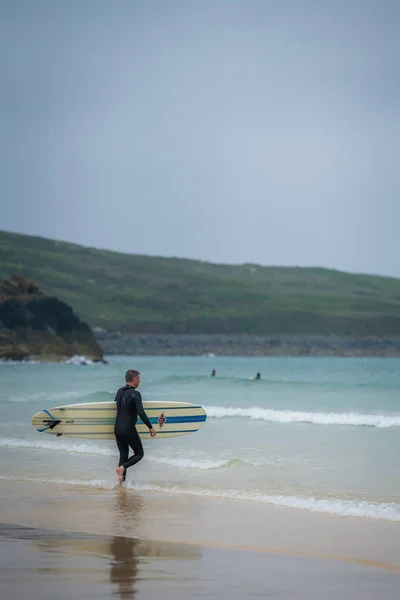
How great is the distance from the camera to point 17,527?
9391mm

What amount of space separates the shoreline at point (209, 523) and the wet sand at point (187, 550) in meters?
0.01

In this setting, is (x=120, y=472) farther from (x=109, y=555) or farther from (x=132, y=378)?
(x=109, y=555)

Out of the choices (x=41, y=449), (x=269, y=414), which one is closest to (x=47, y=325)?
(x=269, y=414)

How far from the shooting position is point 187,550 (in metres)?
8.39

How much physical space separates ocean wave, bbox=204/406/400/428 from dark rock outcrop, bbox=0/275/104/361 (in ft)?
299

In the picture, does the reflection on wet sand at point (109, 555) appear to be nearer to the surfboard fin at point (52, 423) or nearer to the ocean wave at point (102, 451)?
the surfboard fin at point (52, 423)

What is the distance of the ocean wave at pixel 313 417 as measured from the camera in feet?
82.7

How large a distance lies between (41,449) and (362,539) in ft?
33.7

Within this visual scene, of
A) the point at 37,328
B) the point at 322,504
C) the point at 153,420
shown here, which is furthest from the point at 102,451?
the point at 37,328

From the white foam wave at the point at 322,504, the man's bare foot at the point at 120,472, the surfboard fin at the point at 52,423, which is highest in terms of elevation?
the surfboard fin at the point at 52,423

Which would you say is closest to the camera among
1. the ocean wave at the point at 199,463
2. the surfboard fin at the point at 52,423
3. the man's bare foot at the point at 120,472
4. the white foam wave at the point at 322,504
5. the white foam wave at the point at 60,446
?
the white foam wave at the point at 322,504

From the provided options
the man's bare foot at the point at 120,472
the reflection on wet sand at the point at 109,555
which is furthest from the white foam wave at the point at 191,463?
the reflection on wet sand at the point at 109,555

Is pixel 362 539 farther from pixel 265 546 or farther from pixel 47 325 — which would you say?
pixel 47 325

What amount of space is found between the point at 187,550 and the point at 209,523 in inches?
60.5
